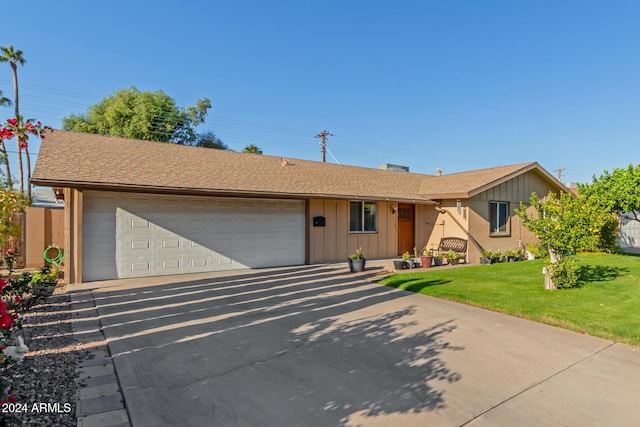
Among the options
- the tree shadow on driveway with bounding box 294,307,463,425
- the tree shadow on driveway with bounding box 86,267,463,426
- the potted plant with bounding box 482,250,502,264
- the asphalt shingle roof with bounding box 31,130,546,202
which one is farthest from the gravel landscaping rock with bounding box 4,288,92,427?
the potted plant with bounding box 482,250,502,264

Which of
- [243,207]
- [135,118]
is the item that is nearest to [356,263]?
[243,207]

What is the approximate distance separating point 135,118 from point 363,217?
23.7m

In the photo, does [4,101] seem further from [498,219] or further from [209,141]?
[498,219]

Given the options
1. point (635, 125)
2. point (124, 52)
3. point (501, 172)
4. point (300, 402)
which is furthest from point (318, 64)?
point (300, 402)

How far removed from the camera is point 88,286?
8180 mm

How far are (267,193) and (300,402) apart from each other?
8.20 m

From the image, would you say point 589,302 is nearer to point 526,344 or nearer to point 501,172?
point 526,344

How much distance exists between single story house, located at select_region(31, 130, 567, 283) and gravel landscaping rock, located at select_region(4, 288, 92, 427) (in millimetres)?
3720

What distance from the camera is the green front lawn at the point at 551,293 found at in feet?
17.5

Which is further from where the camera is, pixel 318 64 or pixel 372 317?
pixel 318 64

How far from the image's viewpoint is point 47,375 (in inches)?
138

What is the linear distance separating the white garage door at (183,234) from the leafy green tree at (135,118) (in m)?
21.5

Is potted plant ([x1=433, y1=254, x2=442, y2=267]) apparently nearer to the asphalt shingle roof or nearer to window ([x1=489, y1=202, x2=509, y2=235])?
the asphalt shingle roof

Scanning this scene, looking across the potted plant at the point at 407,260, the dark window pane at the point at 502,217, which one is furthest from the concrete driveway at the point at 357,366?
the dark window pane at the point at 502,217
